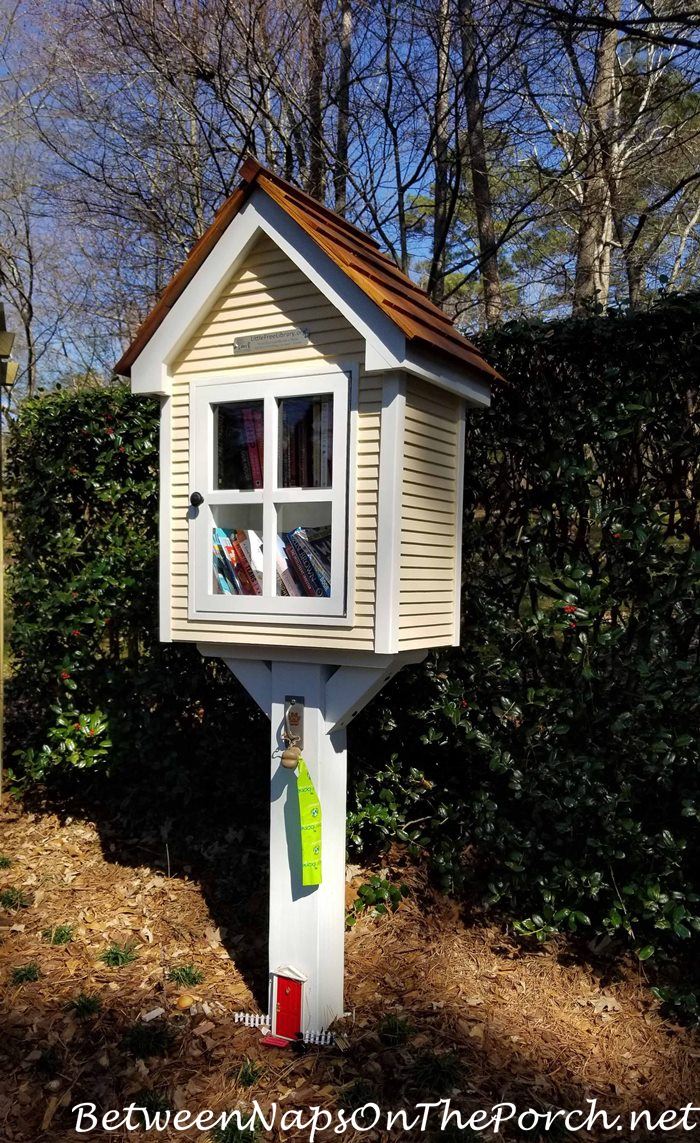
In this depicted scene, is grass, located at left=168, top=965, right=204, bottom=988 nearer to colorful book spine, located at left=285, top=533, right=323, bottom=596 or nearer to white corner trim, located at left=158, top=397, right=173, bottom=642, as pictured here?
white corner trim, located at left=158, top=397, right=173, bottom=642

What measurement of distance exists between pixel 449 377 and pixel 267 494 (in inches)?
29.8

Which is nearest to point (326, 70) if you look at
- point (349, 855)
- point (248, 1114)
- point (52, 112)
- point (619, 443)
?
point (52, 112)

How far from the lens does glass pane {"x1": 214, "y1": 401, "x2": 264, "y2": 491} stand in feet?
9.45

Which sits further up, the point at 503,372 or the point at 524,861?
the point at 503,372

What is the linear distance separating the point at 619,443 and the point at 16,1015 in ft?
10.3

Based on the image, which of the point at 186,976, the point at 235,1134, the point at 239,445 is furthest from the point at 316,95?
the point at 235,1134

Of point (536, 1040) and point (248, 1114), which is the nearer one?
point (248, 1114)

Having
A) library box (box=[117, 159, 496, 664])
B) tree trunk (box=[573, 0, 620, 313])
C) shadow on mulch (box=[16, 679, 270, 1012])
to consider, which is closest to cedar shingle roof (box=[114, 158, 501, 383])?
library box (box=[117, 159, 496, 664])

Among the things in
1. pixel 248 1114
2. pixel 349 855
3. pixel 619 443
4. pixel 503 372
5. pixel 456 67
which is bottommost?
pixel 248 1114

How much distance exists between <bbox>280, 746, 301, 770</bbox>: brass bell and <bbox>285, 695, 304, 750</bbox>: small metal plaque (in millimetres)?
43

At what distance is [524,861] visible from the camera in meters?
3.23

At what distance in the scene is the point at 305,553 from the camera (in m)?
2.78

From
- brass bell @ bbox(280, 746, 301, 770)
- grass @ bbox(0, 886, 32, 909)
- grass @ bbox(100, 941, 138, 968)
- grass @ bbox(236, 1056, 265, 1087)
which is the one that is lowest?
grass @ bbox(236, 1056, 265, 1087)

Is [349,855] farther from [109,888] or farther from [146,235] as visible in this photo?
Answer: [146,235]
